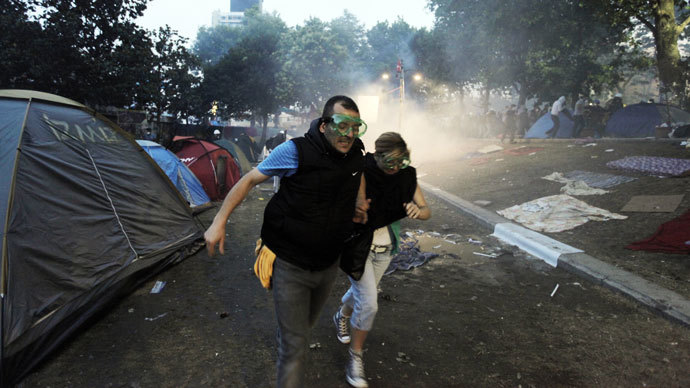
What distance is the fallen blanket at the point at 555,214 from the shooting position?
6.76m

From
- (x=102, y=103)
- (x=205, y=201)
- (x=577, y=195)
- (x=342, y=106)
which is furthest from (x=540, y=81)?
(x=342, y=106)

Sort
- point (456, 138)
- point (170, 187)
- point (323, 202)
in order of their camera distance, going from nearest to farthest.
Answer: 1. point (323, 202)
2. point (170, 187)
3. point (456, 138)

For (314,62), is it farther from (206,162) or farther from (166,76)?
(206,162)

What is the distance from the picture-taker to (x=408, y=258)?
17.8 ft

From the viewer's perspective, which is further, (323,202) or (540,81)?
(540,81)

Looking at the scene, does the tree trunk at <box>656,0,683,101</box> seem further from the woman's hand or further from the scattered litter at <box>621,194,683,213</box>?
the woman's hand

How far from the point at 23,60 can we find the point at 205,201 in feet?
33.0

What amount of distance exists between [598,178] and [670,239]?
414 centimetres

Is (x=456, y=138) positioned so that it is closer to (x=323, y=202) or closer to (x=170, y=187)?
(x=170, y=187)

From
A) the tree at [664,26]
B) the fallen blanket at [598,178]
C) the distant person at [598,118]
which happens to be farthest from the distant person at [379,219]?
the distant person at [598,118]

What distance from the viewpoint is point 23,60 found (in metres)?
13.4

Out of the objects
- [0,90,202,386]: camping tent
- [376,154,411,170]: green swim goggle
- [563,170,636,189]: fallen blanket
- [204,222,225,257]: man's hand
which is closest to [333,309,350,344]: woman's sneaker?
[376,154,411,170]: green swim goggle

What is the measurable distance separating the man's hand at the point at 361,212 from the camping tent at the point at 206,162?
8.53 metres

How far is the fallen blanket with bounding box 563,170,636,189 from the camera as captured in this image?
27.8 feet
